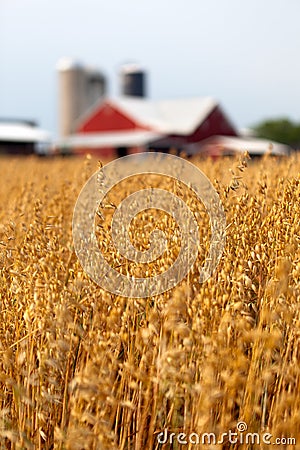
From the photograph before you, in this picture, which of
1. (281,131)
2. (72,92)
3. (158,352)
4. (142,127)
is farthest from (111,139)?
(158,352)

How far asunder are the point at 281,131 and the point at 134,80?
57.7 ft

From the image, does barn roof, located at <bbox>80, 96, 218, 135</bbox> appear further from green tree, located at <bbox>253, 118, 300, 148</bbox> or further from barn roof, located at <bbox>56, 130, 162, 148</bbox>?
green tree, located at <bbox>253, 118, 300, 148</bbox>

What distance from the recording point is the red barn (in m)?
28.3

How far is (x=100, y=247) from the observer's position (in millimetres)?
1764

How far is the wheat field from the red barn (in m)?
25.4

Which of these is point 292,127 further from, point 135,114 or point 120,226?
point 120,226

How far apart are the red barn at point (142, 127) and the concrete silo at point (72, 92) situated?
7.43 meters

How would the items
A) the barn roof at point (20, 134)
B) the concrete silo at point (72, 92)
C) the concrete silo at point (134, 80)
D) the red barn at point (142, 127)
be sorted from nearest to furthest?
the red barn at point (142, 127), the barn roof at point (20, 134), the concrete silo at point (134, 80), the concrete silo at point (72, 92)

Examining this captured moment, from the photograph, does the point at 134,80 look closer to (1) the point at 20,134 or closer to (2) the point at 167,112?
(2) the point at 167,112

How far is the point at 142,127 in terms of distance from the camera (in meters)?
28.8

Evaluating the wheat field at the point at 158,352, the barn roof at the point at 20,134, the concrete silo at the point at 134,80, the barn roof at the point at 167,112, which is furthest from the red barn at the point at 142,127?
the wheat field at the point at 158,352

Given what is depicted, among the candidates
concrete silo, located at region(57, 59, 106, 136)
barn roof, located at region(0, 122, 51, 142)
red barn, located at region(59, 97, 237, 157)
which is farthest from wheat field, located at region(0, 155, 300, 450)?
concrete silo, located at region(57, 59, 106, 136)

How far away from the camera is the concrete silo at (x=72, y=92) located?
3853 centimetres

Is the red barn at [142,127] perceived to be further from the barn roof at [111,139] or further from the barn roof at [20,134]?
the barn roof at [20,134]
